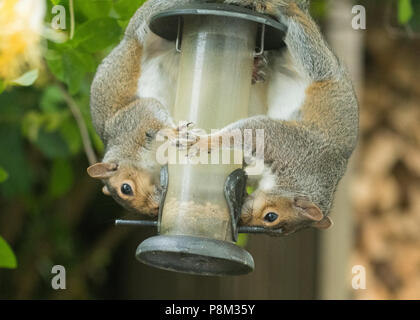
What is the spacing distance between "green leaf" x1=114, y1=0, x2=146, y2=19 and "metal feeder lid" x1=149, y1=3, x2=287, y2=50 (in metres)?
0.13

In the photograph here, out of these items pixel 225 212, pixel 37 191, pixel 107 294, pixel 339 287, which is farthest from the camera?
pixel 107 294

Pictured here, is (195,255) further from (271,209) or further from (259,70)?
(259,70)

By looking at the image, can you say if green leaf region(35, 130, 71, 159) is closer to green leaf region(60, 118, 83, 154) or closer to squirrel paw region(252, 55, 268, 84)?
green leaf region(60, 118, 83, 154)

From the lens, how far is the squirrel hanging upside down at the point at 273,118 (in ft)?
7.06

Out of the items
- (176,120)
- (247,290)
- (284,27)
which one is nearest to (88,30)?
(176,120)

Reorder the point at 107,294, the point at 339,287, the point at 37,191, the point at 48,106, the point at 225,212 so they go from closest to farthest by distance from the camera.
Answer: the point at 225,212 → the point at 48,106 → the point at 339,287 → the point at 37,191 → the point at 107,294

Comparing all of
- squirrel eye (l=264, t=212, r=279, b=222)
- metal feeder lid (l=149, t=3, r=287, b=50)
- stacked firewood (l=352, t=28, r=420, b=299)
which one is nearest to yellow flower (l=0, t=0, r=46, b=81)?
metal feeder lid (l=149, t=3, r=287, b=50)

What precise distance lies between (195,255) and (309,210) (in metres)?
0.32

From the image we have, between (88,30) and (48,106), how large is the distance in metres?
1.09

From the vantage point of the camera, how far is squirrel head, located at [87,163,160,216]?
7.16 ft

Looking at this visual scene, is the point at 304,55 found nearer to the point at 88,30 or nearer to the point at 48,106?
the point at 88,30

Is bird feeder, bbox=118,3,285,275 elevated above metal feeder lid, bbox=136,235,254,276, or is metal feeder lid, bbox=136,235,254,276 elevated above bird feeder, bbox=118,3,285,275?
bird feeder, bbox=118,3,285,275

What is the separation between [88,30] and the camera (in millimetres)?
2279

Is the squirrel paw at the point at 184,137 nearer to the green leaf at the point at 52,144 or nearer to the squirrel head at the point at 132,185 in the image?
the squirrel head at the point at 132,185
